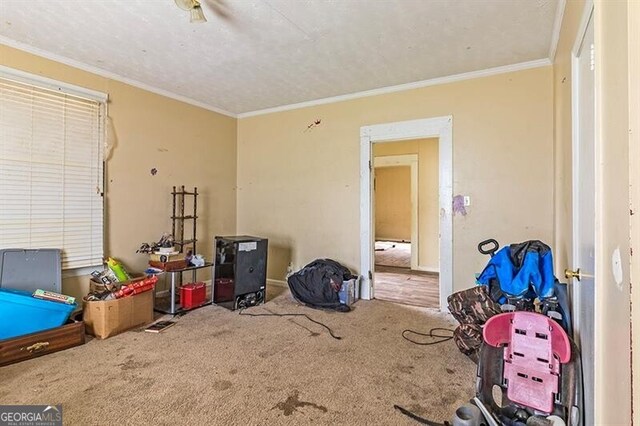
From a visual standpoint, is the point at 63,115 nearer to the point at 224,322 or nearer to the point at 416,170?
the point at 224,322

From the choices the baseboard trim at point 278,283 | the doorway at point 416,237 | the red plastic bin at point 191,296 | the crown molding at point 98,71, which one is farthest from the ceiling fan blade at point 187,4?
the baseboard trim at point 278,283

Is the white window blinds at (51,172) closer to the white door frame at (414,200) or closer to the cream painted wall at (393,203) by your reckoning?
the white door frame at (414,200)

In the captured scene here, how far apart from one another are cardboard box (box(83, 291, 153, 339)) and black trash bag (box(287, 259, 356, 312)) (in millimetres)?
A: 1607

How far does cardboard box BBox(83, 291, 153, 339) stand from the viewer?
9.40 feet

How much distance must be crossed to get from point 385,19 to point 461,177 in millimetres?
1835

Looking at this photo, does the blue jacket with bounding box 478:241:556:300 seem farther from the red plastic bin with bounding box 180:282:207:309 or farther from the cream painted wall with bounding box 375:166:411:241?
the cream painted wall with bounding box 375:166:411:241

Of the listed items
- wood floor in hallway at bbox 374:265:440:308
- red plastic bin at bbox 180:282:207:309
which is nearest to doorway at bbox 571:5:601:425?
wood floor in hallway at bbox 374:265:440:308

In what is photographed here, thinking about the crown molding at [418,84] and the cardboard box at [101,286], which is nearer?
the cardboard box at [101,286]

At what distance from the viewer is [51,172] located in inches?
124

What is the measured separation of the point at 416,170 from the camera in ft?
20.6

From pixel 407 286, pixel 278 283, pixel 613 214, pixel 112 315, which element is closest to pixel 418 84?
pixel 407 286

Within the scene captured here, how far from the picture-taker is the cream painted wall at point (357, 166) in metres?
3.31

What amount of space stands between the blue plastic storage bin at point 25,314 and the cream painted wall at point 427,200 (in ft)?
16.6

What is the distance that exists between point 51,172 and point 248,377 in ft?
8.67
